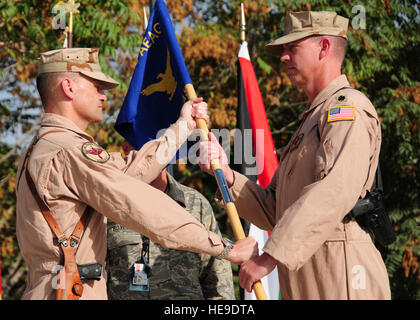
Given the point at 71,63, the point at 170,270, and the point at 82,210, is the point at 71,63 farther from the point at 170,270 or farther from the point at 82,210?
the point at 170,270

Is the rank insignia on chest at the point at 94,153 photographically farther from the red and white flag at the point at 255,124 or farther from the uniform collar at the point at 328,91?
the red and white flag at the point at 255,124

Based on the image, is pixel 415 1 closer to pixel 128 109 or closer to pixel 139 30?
pixel 139 30

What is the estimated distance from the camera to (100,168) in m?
3.60

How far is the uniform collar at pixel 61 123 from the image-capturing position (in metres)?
3.88

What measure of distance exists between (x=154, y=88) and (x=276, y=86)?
8236mm

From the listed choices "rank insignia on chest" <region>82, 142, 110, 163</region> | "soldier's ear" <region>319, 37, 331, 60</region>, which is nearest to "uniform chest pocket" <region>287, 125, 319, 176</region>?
"soldier's ear" <region>319, 37, 331, 60</region>

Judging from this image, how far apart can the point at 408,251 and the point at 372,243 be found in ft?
29.9

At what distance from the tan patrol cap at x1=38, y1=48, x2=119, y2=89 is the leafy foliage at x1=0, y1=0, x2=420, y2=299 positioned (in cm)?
705

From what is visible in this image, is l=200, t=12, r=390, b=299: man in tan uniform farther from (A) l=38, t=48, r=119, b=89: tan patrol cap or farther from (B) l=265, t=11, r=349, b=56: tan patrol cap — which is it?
(A) l=38, t=48, r=119, b=89: tan patrol cap

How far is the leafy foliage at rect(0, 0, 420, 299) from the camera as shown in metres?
12.1

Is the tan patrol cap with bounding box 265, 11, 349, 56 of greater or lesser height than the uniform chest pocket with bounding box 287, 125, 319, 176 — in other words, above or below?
above

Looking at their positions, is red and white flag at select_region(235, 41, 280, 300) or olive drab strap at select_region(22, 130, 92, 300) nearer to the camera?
olive drab strap at select_region(22, 130, 92, 300)

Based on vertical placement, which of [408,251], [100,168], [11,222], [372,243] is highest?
[100,168]
